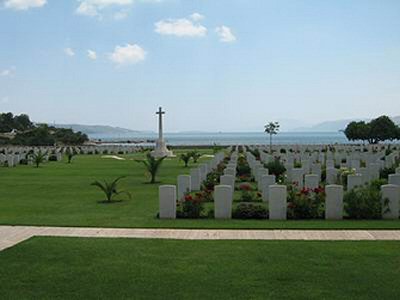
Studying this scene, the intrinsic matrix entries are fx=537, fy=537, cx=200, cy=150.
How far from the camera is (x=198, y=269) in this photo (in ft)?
26.1

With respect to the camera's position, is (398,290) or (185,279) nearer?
(398,290)

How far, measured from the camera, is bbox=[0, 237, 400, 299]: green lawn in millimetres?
6855

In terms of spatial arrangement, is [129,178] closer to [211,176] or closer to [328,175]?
[211,176]

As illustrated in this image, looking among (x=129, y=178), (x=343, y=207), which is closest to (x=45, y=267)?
(x=343, y=207)

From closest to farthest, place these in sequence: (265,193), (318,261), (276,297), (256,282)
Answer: (276,297) < (256,282) < (318,261) < (265,193)

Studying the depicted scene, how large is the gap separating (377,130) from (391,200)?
57.3 meters

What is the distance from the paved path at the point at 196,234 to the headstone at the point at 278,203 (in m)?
1.69

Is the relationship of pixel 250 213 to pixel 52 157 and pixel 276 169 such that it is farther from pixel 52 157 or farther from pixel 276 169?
pixel 52 157

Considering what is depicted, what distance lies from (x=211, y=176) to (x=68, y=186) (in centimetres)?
586

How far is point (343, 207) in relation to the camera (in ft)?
44.1

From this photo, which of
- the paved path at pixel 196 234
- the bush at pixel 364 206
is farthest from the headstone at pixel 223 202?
the bush at pixel 364 206

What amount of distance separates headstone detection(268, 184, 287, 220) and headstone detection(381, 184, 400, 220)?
7.82 feet

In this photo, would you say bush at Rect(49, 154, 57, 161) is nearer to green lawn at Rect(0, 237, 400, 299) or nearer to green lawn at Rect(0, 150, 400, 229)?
green lawn at Rect(0, 150, 400, 229)

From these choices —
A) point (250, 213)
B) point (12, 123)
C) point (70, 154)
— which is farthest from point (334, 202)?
point (12, 123)
